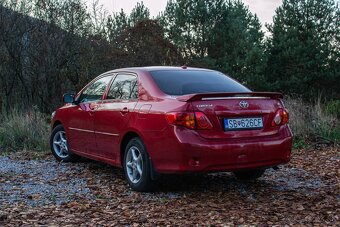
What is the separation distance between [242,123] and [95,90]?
8.98ft

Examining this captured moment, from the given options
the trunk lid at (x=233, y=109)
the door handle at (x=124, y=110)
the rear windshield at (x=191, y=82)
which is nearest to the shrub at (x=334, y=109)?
the rear windshield at (x=191, y=82)

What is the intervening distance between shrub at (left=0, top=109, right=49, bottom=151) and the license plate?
19.1 feet

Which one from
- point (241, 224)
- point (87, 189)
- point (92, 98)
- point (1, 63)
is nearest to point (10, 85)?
point (1, 63)

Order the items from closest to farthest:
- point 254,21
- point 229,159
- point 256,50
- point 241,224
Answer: point 241,224
point 229,159
point 256,50
point 254,21

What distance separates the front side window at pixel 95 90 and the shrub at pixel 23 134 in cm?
306

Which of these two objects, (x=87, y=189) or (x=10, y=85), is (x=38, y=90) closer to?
(x=10, y=85)

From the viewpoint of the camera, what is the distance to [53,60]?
15.6 metres

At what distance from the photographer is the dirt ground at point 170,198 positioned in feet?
15.6

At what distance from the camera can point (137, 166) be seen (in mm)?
5891

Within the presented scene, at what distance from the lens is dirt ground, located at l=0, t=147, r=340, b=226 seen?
475cm

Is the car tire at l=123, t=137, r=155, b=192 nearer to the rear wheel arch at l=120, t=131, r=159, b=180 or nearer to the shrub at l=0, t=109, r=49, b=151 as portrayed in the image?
the rear wheel arch at l=120, t=131, r=159, b=180

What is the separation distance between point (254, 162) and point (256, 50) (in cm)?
2626

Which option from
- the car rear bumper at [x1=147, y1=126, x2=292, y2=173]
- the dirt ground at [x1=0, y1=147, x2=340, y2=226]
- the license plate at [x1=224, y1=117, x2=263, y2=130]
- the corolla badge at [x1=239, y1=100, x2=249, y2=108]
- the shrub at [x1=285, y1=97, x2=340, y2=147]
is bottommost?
the dirt ground at [x1=0, y1=147, x2=340, y2=226]

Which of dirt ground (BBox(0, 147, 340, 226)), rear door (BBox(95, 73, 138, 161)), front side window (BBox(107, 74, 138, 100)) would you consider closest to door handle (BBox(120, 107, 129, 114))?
rear door (BBox(95, 73, 138, 161))
